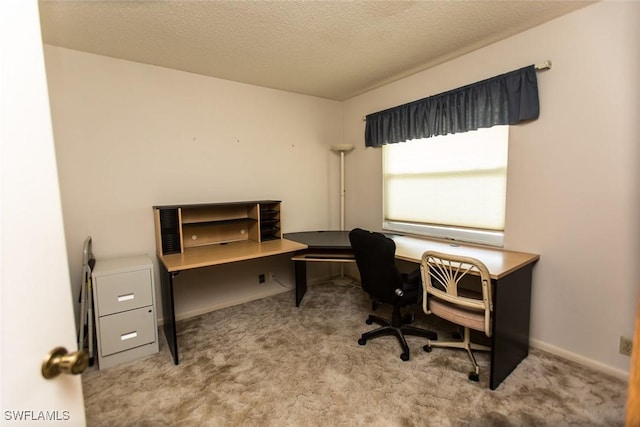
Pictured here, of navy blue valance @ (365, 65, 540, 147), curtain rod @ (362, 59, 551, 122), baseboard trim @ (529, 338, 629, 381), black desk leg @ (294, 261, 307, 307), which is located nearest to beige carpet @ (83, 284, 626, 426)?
baseboard trim @ (529, 338, 629, 381)

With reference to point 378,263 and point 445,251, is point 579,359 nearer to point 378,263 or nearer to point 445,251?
point 445,251

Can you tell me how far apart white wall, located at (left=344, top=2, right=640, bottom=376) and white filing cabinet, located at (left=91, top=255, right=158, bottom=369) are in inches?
118

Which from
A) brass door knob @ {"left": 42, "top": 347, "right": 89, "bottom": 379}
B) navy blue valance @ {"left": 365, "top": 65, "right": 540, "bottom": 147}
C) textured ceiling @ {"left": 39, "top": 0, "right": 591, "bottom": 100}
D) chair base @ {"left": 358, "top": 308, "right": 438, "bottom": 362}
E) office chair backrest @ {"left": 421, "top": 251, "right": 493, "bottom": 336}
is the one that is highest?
textured ceiling @ {"left": 39, "top": 0, "right": 591, "bottom": 100}

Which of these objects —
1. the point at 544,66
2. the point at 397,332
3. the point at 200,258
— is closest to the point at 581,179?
the point at 544,66

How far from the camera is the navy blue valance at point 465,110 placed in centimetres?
224

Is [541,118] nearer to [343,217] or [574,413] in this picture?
[574,413]

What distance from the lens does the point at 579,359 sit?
2.12m

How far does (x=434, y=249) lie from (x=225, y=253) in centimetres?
189

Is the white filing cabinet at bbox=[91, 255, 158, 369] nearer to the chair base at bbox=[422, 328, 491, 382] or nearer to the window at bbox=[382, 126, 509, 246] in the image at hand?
the chair base at bbox=[422, 328, 491, 382]

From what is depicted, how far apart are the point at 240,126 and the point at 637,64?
3167 mm

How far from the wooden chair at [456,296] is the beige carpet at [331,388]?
10cm

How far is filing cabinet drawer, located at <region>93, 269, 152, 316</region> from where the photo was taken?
2145 millimetres

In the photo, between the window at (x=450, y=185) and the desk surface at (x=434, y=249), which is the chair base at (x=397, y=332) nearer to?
the desk surface at (x=434, y=249)

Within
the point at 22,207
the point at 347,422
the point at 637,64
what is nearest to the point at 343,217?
the point at 347,422
